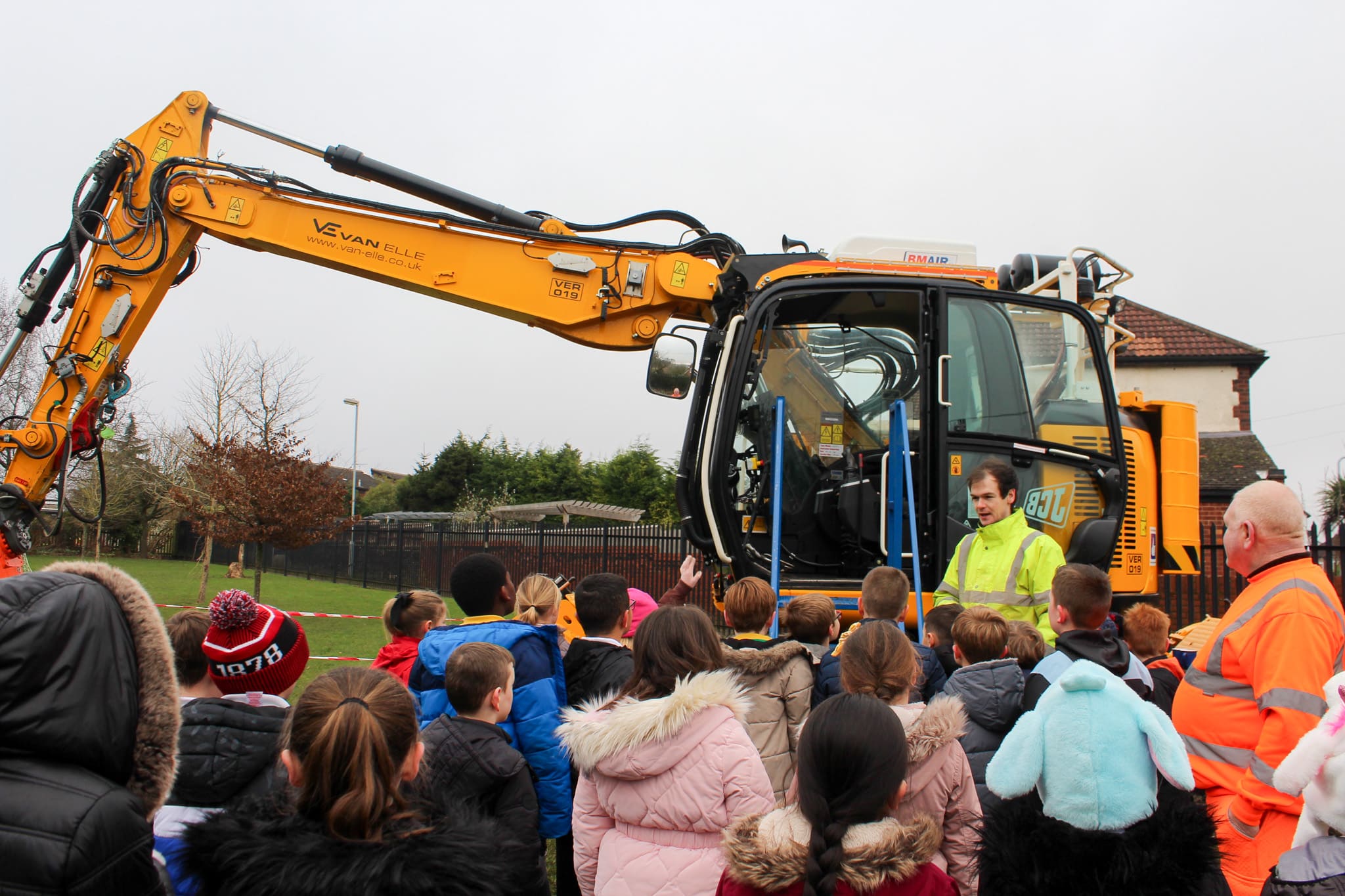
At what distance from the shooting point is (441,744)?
3102 millimetres

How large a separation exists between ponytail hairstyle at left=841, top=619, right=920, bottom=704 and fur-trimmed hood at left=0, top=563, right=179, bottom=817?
81.8 inches

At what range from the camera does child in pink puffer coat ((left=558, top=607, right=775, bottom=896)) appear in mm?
2715

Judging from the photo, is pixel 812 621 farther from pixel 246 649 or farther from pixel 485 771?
pixel 246 649

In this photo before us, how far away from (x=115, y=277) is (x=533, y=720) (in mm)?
5281

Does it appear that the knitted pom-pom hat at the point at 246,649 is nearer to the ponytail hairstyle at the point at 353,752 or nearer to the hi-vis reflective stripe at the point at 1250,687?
the ponytail hairstyle at the point at 353,752

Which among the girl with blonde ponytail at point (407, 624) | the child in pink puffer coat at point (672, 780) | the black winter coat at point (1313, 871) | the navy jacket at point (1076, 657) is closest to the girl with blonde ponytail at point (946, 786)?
the child in pink puffer coat at point (672, 780)

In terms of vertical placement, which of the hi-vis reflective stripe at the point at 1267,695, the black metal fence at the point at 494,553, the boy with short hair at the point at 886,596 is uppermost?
the boy with short hair at the point at 886,596

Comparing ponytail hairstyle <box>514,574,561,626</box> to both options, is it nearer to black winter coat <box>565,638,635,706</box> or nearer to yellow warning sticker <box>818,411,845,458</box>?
black winter coat <box>565,638,635,706</box>

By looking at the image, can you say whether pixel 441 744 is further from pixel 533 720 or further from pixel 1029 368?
pixel 1029 368

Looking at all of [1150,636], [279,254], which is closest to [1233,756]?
[1150,636]

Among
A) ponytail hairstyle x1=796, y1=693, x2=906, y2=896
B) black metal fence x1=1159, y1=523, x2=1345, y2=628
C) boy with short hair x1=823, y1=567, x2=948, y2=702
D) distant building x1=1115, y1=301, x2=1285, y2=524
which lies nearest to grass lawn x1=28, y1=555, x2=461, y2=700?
boy with short hair x1=823, y1=567, x2=948, y2=702

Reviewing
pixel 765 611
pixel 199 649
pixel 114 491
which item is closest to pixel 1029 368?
pixel 765 611

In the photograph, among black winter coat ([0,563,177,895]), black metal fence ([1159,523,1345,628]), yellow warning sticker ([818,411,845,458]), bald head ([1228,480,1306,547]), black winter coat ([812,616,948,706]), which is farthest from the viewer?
black metal fence ([1159,523,1345,628])

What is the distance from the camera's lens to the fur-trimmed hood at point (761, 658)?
11.7ft
